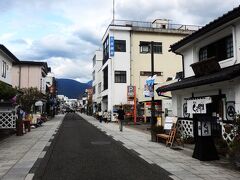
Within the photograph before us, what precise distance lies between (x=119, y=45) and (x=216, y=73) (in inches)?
1273

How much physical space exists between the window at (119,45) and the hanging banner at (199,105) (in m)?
33.3

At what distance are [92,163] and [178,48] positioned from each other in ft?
35.7

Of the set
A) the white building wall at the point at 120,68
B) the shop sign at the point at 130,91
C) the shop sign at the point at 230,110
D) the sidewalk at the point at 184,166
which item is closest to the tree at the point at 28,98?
the white building wall at the point at 120,68

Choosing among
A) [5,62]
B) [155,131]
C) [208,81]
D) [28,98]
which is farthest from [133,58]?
[208,81]

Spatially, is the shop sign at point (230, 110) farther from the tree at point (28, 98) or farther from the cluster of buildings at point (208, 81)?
the tree at point (28, 98)

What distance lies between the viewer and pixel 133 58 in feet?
151

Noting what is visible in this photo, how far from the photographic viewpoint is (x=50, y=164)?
34.7ft

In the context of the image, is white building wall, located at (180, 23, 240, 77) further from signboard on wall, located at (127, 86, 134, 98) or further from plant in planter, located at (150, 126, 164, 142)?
signboard on wall, located at (127, 86, 134, 98)

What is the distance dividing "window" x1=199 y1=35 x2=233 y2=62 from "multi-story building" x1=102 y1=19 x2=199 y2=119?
1099 inches

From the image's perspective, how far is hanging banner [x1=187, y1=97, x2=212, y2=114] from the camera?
11.9 metres

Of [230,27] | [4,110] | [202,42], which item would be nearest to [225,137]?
[230,27]

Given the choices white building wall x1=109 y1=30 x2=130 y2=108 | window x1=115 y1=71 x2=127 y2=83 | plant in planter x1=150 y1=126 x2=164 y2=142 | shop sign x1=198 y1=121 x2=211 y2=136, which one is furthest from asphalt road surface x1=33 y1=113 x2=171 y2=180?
window x1=115 y1=71 x2=127 y2=83

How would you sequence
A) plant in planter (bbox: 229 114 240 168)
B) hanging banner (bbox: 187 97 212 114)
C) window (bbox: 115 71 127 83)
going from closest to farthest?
plant in planter (bbox: 229 114 240 168) → hanging banner (bbox: 187 97 212 114) → window (bbox: 115 71 127 83)

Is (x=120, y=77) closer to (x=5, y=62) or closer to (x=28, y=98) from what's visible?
(x=28, y=98)
